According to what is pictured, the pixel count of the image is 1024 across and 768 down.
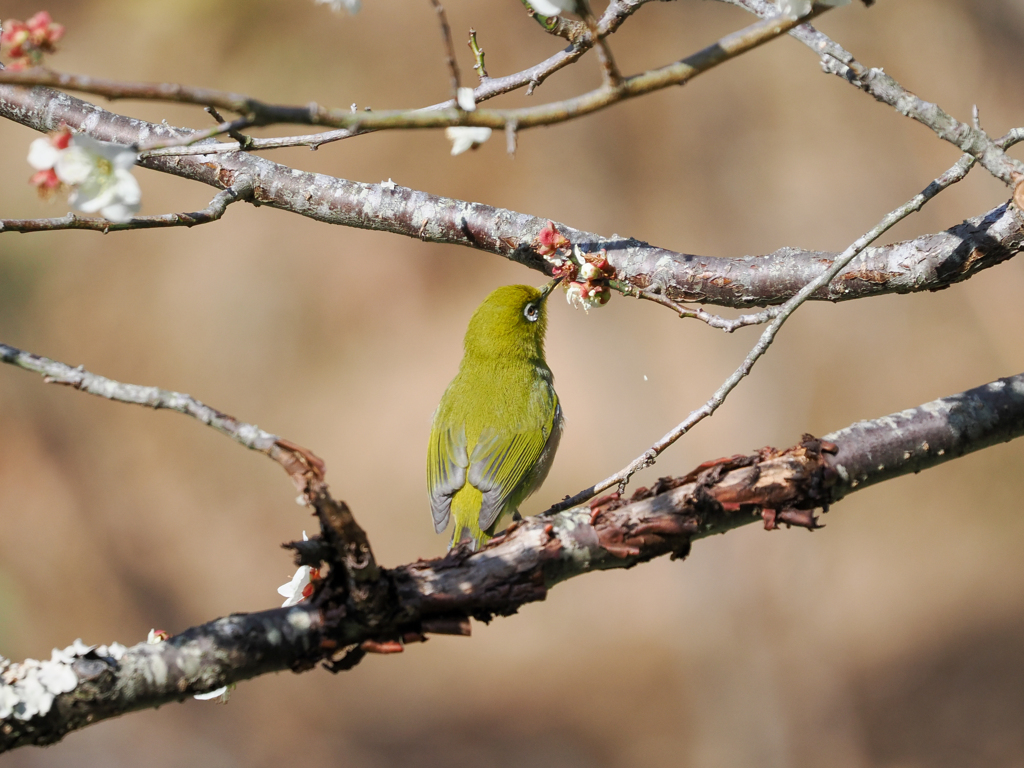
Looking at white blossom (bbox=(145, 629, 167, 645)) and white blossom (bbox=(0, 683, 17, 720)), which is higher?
white blossom (bbox=(145, 629, 167, 645))

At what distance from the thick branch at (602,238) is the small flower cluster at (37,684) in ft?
5.83

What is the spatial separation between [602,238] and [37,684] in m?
2.29

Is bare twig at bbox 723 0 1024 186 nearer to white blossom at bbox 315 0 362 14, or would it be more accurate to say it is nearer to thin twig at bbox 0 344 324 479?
white blossom at bbox 315 0 362 14

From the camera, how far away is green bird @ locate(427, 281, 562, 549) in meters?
3.90

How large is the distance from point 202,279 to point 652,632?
675 cm

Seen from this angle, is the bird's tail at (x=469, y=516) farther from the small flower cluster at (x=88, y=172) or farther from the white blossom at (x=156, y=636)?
the small flower cluster at (x=88, y=172)

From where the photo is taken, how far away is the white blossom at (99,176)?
5.83 feet

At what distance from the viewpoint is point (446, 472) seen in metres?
3.99

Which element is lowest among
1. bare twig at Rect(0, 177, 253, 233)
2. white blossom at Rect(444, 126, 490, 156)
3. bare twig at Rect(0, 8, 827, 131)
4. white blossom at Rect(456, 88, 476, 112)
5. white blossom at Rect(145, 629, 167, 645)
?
white blossom at Rect(145, 629, 167, 645)

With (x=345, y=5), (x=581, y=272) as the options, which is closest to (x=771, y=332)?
(x=581, y=272)

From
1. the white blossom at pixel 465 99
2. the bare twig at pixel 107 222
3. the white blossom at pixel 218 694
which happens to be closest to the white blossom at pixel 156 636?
the white blossom at pixel 218 694

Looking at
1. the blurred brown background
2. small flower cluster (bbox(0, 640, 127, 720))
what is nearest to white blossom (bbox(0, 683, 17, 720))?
small flower cluster (bbox(0, 640, 127, 720))

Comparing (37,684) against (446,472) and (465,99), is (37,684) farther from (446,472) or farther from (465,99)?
(446,472)

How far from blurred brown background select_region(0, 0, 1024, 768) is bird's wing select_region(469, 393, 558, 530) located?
14.1ft
